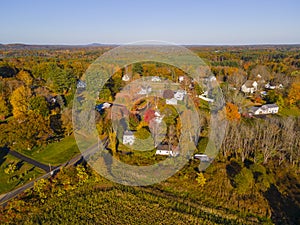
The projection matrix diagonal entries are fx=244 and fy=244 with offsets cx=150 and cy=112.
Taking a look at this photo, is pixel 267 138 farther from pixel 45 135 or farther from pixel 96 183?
pixel 45 135

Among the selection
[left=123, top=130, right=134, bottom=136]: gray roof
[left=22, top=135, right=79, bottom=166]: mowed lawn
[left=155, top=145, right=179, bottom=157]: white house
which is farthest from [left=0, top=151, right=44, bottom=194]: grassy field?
A: [left=155, top=145, right=179, bottom=157]: white house

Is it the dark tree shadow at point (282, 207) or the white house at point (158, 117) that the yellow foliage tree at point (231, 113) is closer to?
the white house at point (158, 117)

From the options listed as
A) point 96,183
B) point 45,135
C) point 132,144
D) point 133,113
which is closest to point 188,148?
point 132,144

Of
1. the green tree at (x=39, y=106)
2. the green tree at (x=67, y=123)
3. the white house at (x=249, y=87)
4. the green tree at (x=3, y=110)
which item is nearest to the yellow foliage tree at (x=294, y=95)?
the white house at (x=249, y=87)

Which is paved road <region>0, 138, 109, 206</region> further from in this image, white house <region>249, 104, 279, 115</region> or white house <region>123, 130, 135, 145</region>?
white house <region>249, 104, 279, 115</region>

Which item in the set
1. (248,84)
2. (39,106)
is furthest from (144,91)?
(248,84)

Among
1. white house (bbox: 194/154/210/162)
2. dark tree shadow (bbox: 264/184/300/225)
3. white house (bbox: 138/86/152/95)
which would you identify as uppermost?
white house (bbox: 138/86/152/95)
